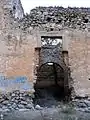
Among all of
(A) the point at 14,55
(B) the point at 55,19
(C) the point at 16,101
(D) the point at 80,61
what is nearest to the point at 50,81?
(D) the point at 80,61

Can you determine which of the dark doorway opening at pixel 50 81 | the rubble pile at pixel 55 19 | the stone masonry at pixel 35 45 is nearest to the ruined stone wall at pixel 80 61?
the stone masonry at pixel 35 45

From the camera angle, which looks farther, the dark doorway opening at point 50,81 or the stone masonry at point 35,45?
the dark doorway opening at point 50,81

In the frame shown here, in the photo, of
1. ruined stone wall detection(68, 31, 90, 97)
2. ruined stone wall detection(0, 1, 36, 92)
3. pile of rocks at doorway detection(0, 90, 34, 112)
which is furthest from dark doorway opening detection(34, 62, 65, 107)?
pile of rocks at doorway detection(0, 90, 34, 112)

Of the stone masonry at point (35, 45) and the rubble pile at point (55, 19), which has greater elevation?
the rubble pile at point (55, 19)

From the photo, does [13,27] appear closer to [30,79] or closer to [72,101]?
[30,79]

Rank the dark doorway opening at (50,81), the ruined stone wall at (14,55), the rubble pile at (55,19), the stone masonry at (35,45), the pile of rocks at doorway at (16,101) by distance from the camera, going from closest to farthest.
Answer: the pile of rocks at doorway at (16,101) → the ruined stone wall at (14,55) → the stone masonry at (35,45) → the rubble pile at (55,19) → the dark doorway opening at (50,81)

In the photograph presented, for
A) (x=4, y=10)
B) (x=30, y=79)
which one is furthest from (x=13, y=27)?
(x=30, y=79)

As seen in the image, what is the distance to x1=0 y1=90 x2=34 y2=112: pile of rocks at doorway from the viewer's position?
14.5 m

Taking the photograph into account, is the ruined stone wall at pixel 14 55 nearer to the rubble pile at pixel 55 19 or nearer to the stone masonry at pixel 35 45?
the stone masonry at pixel 35 45

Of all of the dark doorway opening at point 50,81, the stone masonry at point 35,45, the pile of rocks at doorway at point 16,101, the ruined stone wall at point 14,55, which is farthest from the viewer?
the dark doorway opening at point 50,81

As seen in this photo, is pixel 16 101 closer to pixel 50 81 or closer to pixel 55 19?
pixel 55 19

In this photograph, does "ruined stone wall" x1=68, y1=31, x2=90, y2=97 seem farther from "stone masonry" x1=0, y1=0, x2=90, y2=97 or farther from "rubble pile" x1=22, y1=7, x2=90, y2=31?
"rubble pile" x1=22, y1=7, x2=90, y2=31

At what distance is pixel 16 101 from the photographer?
14.9m

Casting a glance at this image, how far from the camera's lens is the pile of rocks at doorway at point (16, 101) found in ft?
47.5
